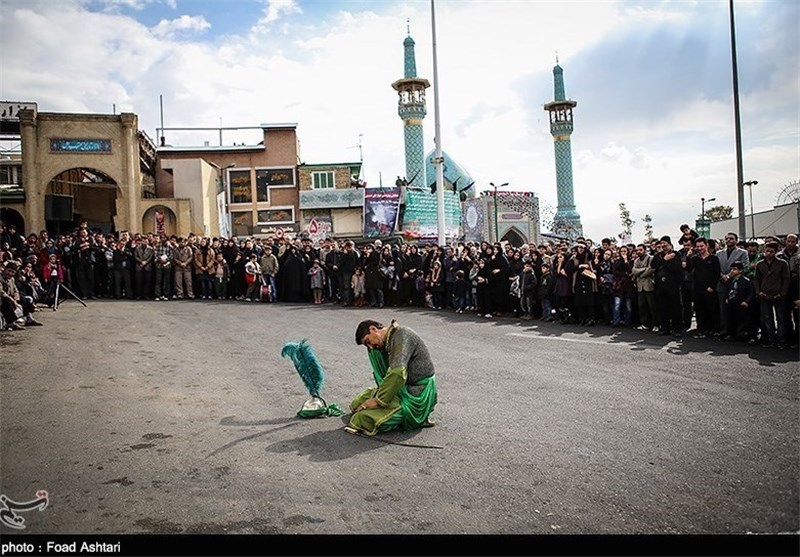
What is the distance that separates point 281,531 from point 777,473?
3.94 m

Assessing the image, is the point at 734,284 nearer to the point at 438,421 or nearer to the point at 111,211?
the point at 438,421

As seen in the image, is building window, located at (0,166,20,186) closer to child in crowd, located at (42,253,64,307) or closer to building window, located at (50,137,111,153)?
building window, located at (50,137,111,153)

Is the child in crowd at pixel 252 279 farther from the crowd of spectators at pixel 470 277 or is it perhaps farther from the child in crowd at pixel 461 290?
the child in crowd at pixel 461 290

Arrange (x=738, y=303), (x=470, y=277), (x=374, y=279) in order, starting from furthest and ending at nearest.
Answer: (x=374, y=279), (x=470, y=277), (x=738, y=303)

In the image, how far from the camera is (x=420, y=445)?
19.6ft

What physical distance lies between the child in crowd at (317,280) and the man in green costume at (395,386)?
12.5 meters

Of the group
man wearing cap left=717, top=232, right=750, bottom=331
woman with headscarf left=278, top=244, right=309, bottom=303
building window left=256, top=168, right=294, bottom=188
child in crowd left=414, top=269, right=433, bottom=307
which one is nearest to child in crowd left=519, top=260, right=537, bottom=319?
child in crowd left=414, top=269, right=433, bottom=307

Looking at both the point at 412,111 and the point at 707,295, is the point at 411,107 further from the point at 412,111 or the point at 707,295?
the point at 707,295

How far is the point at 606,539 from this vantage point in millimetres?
4043

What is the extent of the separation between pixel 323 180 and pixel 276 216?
14.7ft

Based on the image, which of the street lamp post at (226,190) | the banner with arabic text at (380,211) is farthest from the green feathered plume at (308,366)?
the banner with arabic text at (380,211)

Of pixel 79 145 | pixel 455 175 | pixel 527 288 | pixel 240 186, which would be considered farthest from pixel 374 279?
pixel 455 175

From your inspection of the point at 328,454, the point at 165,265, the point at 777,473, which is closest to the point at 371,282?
the point at 165,265

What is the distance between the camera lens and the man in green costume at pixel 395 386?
249 inches
